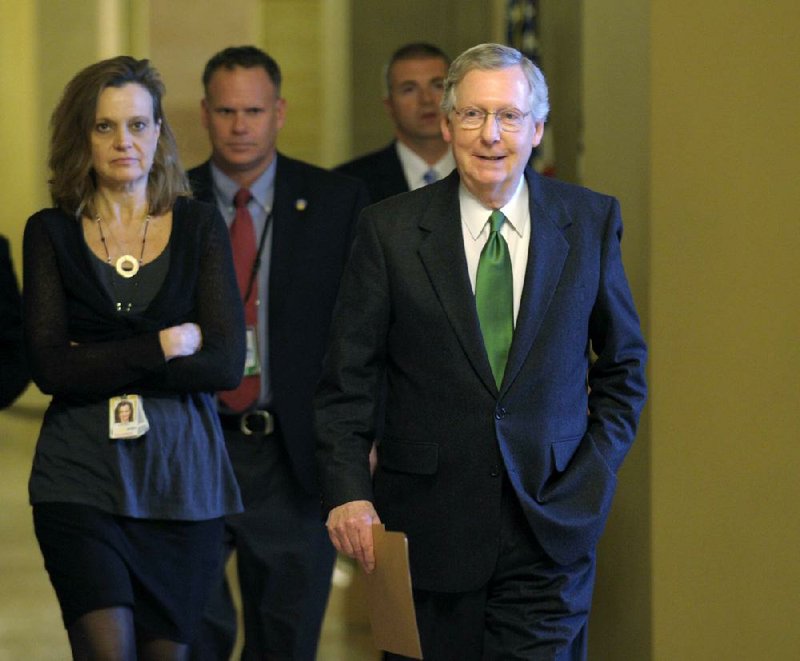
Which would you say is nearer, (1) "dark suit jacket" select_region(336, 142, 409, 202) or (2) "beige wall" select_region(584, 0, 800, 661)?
(2) "beige wall" select_region(584, 0, 800, 661)

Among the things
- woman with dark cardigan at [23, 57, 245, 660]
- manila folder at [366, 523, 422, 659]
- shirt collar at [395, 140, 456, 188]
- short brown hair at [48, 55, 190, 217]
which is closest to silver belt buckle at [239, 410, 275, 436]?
woman with dark cardigan at [23, 57, 245, 660]

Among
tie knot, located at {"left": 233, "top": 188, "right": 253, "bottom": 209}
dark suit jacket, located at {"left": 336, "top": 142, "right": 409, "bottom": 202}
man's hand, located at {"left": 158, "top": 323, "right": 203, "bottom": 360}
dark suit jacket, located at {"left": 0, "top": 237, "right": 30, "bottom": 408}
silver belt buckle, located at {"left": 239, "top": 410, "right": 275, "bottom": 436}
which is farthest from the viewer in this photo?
dark suit jacket, located at {"left": 336, "top": 142, "right": 409, "bottom": 202}

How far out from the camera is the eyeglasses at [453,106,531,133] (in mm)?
3500

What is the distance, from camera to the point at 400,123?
237 inches

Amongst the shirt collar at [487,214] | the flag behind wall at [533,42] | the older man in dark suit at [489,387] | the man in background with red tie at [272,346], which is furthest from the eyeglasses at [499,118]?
the flag behind wall at [533,42]

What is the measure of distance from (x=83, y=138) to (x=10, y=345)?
61 cm

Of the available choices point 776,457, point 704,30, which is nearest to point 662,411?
point 776,457

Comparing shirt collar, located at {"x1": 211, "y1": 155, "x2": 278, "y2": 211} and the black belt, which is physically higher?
shirt collar, located at {"x1": 211, "y1": 155, "x2": 278, "y2": 211}

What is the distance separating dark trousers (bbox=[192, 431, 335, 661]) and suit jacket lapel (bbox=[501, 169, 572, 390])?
1.60 metres

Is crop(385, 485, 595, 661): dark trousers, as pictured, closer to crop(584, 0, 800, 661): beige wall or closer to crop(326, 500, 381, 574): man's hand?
crop(326, 500, 381, 574): man's hand

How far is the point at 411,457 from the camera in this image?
3545 millimetres

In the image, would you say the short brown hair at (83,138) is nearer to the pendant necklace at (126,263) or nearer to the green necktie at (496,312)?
the pendant necklace at (126,263)

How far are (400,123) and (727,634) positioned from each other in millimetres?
2409

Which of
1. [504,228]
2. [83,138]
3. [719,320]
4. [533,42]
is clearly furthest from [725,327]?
[533,42]
